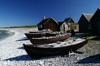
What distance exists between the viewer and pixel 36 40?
9.37 m

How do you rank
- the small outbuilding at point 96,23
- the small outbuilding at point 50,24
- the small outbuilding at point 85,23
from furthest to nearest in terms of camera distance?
the small outbuilding at point 50,24, the small outbuilding at point 85,23, the small outbuilding at point 96,23

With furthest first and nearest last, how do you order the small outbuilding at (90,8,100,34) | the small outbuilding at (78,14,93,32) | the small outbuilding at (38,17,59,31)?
1. the small outbuilding at (38,17,59,31)
2. the small outbuilding at (78,14,93,32)
3. the small outbuilding at (90,8,100,34)

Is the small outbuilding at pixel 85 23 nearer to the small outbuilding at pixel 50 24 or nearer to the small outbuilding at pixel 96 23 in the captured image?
the small outbuilding at pixel 96 23

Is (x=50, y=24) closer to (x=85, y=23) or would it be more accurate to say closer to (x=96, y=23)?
(x=85, y=23)

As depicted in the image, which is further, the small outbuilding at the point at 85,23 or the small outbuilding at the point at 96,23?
the small outbuilding at the point at 85,23

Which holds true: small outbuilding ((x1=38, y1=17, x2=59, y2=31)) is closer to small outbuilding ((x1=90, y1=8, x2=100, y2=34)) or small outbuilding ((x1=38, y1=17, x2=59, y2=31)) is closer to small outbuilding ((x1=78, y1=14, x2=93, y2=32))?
small outbuilding ((x1=78, y1=14, x2=93, y2=32))

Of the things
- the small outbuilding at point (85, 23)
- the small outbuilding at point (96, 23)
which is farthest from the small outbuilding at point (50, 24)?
the small outbuilding at point (96, 23)

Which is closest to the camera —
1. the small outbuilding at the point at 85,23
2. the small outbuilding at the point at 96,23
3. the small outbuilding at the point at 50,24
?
the small outbuilding at the point at 96,23

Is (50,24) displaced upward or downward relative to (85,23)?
upward

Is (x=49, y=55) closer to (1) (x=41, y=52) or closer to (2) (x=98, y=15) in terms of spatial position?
(1) (x=41, y=52)

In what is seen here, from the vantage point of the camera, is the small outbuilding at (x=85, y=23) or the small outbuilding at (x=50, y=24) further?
the small outbuilding at (x=50, y=24)

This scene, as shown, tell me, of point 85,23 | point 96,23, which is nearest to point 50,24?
point 85,23

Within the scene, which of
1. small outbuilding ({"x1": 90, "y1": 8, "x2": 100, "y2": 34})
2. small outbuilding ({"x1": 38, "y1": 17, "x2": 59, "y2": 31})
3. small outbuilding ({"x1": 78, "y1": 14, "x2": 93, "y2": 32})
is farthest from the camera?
small outbuilding ({"x1": 38, "y1": 17, "x2": 59, "y2": 31})

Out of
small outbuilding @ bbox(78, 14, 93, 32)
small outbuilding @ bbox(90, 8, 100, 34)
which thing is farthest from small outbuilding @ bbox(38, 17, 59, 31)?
small outbuilding @ bbox(90, 8, 100, 34)
